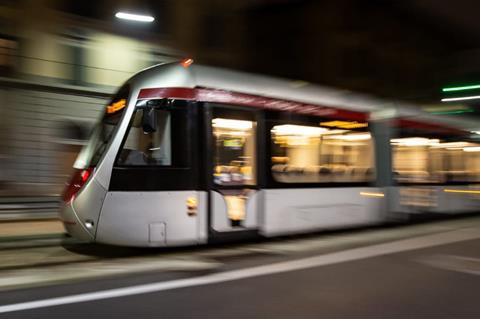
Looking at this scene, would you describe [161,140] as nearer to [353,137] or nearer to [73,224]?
[73,224]

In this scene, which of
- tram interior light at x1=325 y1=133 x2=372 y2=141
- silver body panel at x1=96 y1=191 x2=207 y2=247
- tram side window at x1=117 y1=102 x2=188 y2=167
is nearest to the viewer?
silver body panel at x1=96 y1=191 x2=207 y2=247

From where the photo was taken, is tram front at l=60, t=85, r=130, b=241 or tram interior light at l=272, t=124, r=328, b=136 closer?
tram front at l=60, t=85, r=130, b=241

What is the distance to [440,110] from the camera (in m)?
14.3

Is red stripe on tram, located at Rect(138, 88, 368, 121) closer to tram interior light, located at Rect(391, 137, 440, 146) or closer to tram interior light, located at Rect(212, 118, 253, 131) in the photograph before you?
tram interior light, located at Rect(212, 118, 253, 131)

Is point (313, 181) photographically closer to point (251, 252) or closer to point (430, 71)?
point (251, 252)

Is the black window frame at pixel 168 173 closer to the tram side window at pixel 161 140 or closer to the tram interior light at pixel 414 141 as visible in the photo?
the tram side window at pixel 161 140

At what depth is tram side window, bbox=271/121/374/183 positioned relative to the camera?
31.0 feet

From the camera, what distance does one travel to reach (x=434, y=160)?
43.0 ft

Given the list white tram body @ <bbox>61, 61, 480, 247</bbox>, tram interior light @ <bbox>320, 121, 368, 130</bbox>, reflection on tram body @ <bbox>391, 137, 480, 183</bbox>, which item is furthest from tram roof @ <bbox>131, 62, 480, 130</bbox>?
reflection on tram body @ <bbox>391, 137, 480, 183</bbox>

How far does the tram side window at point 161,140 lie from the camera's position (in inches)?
314

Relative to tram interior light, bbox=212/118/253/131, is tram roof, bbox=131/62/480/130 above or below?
above

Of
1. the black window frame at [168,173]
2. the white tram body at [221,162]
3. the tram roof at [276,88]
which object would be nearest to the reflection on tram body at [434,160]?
the tram roof at [276,88]

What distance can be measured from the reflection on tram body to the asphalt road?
413 centimetres

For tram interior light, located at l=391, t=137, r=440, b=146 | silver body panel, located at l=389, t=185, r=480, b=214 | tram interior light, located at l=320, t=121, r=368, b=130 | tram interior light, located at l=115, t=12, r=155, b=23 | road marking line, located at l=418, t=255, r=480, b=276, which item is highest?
tram interior light, located at l=115, t=12, r=155, b=23
